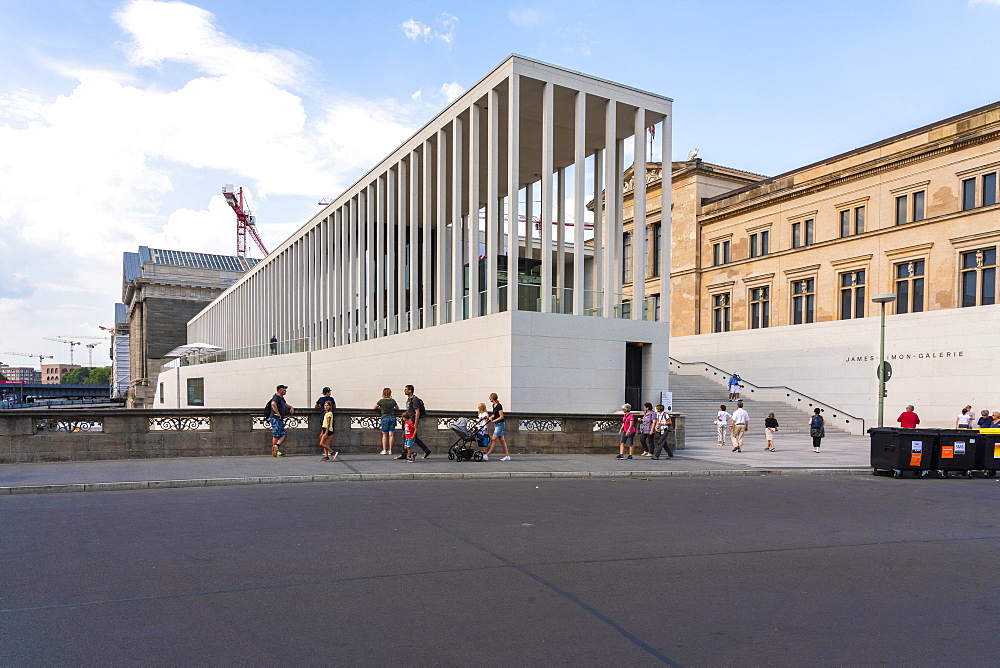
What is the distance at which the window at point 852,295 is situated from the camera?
3856cm

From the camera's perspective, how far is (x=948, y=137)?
110 ft

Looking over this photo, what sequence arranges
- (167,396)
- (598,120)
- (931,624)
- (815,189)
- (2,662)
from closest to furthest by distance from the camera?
1. (2,662)
2. (931,624)
3. (598,120)
4. (815,189)
5. (167,396)

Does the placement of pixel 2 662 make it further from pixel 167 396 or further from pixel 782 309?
pixel 167 396

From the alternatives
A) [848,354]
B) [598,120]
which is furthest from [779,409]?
[598,120]

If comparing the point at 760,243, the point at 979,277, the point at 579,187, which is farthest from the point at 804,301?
the point at 579,187

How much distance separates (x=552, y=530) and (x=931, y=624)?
176 inches

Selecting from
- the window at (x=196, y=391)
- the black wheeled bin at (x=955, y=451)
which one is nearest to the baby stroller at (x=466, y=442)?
the black wheeled bin at (x=955, y=451)

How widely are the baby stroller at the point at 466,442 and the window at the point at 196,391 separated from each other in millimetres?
51150

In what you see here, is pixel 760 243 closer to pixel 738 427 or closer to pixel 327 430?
pixel 738 427

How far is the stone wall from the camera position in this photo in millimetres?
16000

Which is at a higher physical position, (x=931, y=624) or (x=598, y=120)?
(x=598, y=120)

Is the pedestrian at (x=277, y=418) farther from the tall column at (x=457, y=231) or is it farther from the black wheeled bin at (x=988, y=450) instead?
the black wheeled bin at (x=988, y=450)

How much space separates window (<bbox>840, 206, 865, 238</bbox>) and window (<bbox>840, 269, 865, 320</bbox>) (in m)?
2.28

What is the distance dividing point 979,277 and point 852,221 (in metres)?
7.85
